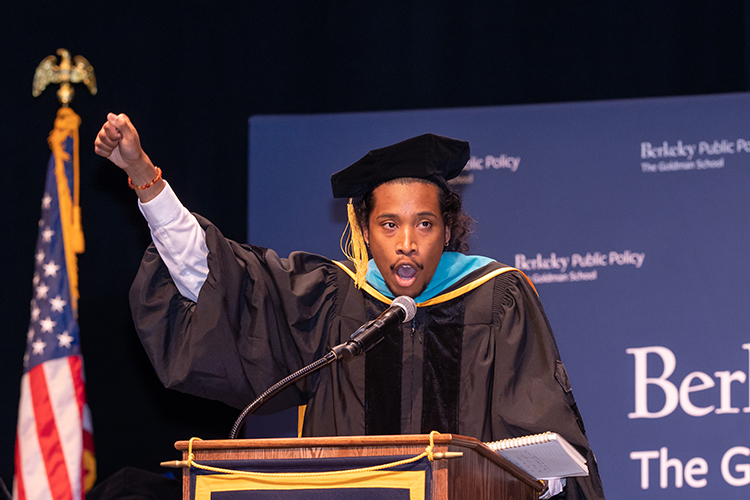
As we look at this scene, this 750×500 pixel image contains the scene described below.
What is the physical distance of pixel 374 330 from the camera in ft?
6.17

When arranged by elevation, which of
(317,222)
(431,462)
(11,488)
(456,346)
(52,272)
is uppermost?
(317,222)

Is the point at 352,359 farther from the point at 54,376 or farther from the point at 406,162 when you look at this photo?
the point at 54,376

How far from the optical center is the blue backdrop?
3490 millimetres

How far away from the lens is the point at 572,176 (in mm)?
3734

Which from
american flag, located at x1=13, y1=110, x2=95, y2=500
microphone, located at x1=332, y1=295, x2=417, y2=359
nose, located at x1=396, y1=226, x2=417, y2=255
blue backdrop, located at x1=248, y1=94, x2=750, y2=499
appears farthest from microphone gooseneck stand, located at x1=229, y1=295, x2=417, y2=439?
american flag, located at x1=13, y1=110, x2=95, y2=500

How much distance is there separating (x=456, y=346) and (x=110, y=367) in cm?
225

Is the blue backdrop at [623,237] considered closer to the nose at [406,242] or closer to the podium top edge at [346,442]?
the nose at [406,242]

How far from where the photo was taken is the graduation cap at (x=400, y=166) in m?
2.48

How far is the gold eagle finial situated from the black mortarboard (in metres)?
1.86

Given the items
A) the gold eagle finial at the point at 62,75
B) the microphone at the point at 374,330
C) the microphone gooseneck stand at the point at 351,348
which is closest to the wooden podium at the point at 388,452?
the microphone gooseneck stand at the point at 351,348

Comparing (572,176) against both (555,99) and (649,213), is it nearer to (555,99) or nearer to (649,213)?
(649,213)

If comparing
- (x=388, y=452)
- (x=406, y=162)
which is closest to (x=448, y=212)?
(x=406, y=162)

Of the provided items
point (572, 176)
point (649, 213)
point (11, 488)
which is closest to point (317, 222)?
point (572, 176)

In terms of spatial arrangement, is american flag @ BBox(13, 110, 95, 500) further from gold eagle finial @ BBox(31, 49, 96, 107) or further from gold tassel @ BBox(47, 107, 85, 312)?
gold eagle finial @ BBox(31, 49, 96, 107)
